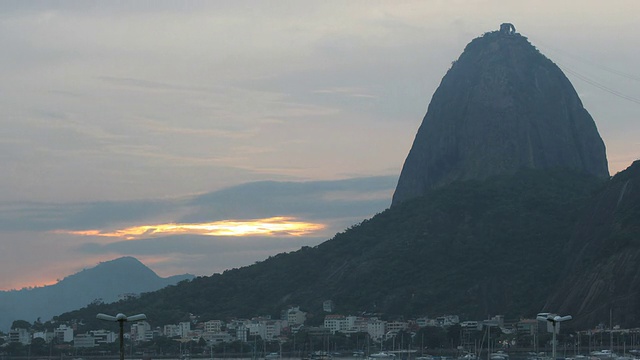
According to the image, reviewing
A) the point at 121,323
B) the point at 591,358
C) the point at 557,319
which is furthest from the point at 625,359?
the point at 121,323

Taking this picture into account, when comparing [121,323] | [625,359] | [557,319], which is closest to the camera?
[121,323]

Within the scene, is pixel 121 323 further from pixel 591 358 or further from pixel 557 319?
pixel 591 358

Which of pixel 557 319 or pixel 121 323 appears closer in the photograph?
pixel 121 323

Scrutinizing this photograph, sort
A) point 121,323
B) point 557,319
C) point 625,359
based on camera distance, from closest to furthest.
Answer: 1. point 121,323
2. point 557,319
3. point 625,359

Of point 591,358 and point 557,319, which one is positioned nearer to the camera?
point 557,319

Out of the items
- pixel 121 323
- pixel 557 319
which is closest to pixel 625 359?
pixel 557 319

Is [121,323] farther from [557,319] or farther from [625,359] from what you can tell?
[625,359]

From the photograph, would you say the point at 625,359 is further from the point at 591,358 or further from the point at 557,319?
the point at 557,319
